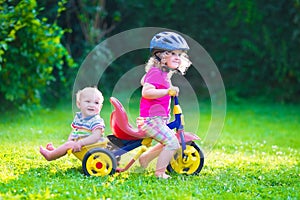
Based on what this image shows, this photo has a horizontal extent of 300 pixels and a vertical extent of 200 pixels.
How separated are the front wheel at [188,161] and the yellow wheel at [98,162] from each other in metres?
0.58

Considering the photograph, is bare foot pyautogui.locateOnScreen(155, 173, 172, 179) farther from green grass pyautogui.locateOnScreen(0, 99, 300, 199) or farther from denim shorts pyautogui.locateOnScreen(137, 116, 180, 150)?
denim shorts pyautogui.locateOnScreen(137, 116, 180, 150)

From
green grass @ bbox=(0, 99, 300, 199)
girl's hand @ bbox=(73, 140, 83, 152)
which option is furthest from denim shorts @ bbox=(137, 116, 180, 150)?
girl's hand @ bbox=(73, 140, 83, 152)

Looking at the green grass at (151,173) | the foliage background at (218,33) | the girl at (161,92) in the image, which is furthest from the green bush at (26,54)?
the girl at (161,92)

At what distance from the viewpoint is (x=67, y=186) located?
394 centimetres

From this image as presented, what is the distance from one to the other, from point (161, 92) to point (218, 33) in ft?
24.3

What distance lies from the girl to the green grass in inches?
9.8

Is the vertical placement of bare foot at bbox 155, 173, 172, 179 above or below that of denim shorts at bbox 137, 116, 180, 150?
below

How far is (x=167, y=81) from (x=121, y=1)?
6.78 m

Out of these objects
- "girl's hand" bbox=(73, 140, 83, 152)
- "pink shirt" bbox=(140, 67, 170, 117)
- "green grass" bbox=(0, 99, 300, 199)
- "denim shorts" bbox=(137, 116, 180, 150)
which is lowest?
"green grass" bbox=(0, 99, 300, 199)

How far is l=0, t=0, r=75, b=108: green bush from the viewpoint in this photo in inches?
277

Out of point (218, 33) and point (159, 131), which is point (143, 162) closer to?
point (159, 131)

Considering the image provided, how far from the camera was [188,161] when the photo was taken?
185 inches

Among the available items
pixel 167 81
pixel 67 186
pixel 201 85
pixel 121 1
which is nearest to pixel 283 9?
pixel 201 85

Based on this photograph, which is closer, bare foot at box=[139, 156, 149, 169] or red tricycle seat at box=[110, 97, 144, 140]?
red tricycle seat at box=[110, 97, 144, 140]
